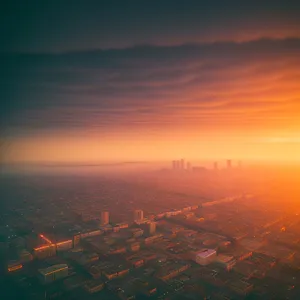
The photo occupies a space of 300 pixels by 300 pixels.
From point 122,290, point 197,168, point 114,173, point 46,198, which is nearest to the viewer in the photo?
point 122,290

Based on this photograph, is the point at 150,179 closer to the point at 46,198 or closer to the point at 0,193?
the point at 46,198

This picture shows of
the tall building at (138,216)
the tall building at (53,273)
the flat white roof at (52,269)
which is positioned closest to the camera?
the tall building at (53,273)

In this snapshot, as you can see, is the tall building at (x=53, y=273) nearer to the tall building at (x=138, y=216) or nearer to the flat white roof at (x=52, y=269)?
the flat white roof at (x=52, y=269)

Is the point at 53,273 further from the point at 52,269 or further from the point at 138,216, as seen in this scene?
the point at 138,216

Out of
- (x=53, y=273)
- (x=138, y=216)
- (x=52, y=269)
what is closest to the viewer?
(x=53, y=273)

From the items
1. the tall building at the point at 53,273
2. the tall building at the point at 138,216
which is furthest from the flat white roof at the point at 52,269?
the tall building at the point at 138,216

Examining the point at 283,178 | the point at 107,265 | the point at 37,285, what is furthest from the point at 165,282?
the point at 283,178

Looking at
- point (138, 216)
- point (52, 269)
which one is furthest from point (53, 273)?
point (138, 216)

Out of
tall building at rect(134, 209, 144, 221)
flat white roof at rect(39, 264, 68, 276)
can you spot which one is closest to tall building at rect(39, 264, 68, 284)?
flat white roof at rect(39, 264, 68, 276)

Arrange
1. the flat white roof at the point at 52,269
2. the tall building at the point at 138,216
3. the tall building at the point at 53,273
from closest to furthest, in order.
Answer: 1. the tall building at the point at 53,273
2. the flat white roof at the point at 52,269
3. the tall building at the point at 138,216
